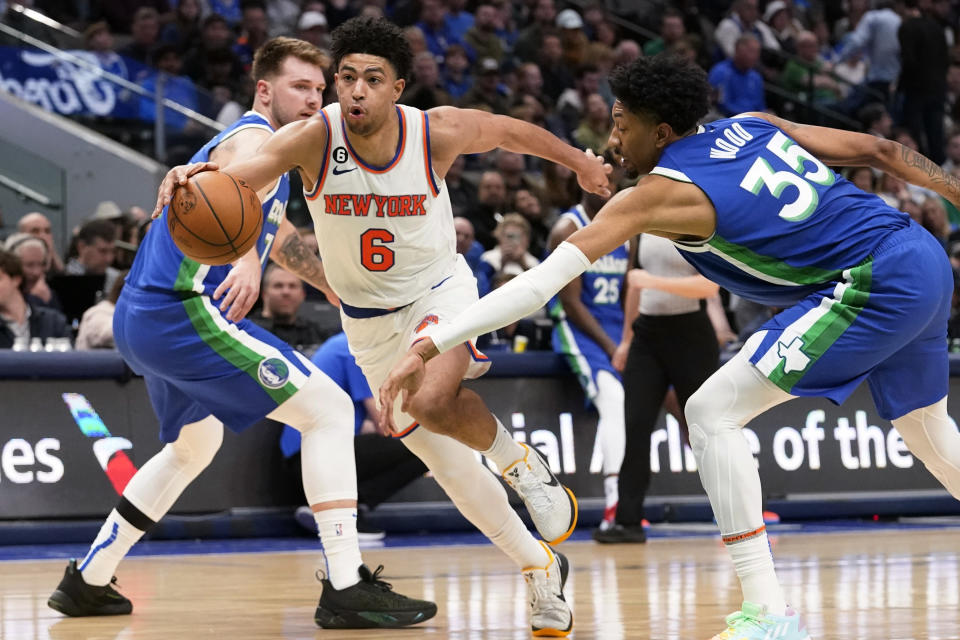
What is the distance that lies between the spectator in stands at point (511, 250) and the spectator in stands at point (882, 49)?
756 centimetres

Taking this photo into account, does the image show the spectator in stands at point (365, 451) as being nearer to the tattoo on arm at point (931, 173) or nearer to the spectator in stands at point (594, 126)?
the tattoo on arm at point (931, 173)

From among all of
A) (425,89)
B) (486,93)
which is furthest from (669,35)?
(425,89)

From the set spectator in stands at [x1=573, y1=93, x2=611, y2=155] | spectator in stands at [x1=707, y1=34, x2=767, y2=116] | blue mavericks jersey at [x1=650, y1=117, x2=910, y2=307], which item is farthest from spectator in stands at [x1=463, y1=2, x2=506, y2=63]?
blue mavericks jersey at [x1=650, y1=117, x2=910, y2=307]

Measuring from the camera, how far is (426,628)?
5.32m

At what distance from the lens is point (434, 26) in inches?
597

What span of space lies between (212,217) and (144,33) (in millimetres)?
9629

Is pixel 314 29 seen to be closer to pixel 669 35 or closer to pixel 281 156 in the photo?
pixel 669 35

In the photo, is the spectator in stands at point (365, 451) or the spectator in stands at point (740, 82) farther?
the spectator in stands at point (740, 82)

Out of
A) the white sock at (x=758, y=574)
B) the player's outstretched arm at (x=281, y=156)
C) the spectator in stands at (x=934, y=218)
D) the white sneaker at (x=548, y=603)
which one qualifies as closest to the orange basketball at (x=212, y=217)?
the player's outstretched arm at (x=281, y=156)

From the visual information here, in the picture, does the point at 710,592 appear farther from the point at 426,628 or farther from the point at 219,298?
the point at 219,298

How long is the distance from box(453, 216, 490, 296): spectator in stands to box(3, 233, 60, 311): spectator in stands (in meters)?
2.97

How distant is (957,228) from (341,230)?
10705mm

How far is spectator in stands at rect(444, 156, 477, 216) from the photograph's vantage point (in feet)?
40.8

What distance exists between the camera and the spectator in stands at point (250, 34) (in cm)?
1395
